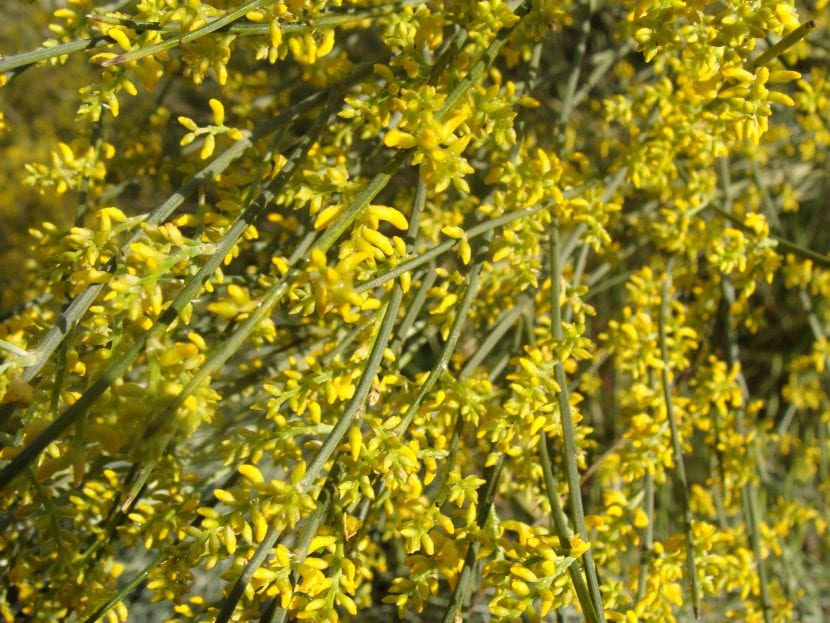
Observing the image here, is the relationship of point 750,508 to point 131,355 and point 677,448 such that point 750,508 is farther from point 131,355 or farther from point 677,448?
point 131,355

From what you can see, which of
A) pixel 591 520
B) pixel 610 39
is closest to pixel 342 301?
pixel 591 520

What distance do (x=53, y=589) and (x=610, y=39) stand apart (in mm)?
3273

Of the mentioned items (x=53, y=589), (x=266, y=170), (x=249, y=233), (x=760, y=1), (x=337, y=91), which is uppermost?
(x=760, y=1)

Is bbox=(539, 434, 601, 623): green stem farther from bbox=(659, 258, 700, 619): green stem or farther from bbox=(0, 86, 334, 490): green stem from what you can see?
bbox=(0, 86, 334, 490): green stem

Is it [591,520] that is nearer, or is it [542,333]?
[591,520]

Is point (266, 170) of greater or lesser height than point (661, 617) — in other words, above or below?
above

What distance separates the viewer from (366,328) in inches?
56.9

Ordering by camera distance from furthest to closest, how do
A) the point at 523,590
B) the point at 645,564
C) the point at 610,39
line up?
the point at 610,39 → the point at 645,564 → the point at 523,590

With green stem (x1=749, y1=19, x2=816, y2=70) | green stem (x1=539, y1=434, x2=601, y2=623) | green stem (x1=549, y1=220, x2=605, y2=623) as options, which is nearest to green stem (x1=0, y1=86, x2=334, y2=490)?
green stem (x1=549, y1=220, x2=605, y2=623)

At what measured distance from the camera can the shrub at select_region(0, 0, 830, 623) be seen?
1.16m

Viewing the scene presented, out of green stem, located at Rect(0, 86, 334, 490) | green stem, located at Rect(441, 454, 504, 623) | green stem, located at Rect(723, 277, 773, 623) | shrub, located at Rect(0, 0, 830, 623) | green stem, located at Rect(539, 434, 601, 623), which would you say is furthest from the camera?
green stem, located at Rect(723, 277, 773, 623)

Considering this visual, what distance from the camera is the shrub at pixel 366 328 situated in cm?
116

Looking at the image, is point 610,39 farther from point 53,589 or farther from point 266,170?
point 53,589

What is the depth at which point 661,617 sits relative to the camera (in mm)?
1619
